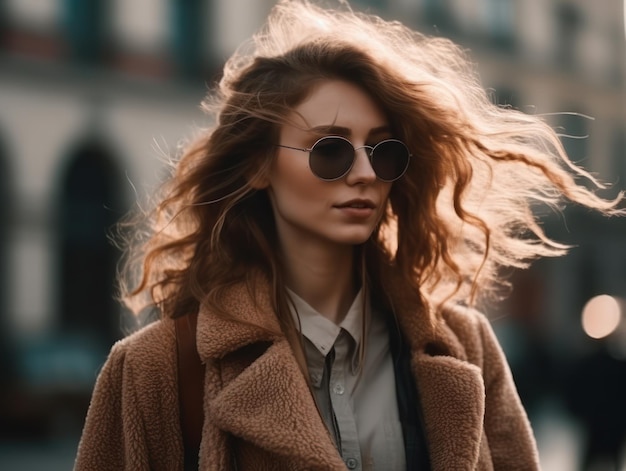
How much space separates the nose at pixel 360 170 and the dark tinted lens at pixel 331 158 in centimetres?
2

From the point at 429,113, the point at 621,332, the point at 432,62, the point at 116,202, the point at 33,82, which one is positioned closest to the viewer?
the point at 429,113

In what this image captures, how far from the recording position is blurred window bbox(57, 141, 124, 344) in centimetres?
1748

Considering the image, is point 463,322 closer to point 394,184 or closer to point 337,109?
point 394,184

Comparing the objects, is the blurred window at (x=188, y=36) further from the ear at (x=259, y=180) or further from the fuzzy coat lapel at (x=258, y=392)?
the fuzzy coat lapel at (x=258, y=392)

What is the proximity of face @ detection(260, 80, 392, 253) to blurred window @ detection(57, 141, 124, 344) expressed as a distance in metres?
14.8

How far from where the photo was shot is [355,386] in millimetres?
2812

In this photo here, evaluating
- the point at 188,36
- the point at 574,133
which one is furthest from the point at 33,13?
the point at 574,133

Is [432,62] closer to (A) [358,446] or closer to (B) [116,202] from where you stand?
(A) [358,446]

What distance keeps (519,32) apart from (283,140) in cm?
2734

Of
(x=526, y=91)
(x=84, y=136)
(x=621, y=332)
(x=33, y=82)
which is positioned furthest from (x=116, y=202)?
(x=526, y=91)

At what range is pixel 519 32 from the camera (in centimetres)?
2898

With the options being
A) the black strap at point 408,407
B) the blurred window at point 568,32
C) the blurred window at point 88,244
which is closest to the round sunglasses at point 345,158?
the black strap at point 408,407

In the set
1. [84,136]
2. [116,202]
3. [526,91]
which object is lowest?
[116,202]

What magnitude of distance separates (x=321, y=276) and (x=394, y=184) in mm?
386
